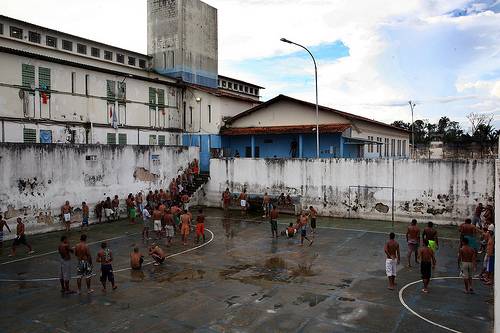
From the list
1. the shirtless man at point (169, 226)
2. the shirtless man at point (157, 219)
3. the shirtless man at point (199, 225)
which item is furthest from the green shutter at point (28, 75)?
the shirtless man at point (199, 225)

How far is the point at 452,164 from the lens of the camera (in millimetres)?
22547

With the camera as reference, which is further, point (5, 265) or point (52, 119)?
point (52, 119)

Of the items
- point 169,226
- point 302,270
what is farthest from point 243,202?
point 302,270

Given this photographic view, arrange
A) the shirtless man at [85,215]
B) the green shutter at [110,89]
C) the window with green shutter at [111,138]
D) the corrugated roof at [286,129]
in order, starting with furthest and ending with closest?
the corrugated roof at [286,129], the window with green shutter at [111,138], the green shutter at [110,89], the shirtless man at [85,215]

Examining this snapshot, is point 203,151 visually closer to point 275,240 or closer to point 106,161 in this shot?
point 106,161

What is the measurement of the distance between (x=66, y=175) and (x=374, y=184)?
17229 mm

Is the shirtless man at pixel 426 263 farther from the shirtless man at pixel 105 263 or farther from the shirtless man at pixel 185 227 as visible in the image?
the shirtless man at pixel 185 227

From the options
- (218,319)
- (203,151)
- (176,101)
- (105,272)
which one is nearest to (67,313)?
(105,272)

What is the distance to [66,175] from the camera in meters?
23.0

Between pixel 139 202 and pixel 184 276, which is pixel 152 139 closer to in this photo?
Result: pixel 139 202

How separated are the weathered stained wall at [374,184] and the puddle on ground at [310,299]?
13.6 meters

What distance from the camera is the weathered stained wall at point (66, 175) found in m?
20.4

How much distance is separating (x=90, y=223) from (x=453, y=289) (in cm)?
1894

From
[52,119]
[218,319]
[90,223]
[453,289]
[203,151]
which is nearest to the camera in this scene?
[218,319]
